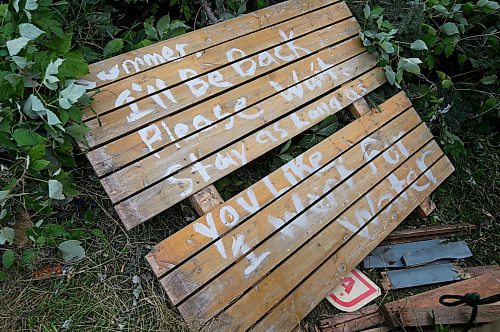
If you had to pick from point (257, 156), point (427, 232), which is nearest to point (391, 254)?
point (427, 232)

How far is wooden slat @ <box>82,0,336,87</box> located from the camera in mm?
2199

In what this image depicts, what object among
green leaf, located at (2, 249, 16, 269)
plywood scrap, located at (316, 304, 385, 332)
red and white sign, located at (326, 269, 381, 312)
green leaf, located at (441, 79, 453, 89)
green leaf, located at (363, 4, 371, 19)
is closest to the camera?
green leaf, located at (2, 249, 16, 269)

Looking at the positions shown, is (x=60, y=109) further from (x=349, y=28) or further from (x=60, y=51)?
(x=349, y=28)

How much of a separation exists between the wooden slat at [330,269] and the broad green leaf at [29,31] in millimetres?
1275

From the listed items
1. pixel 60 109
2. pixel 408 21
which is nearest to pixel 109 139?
pixel 60 109

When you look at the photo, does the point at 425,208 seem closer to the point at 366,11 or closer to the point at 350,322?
the point at 350,322

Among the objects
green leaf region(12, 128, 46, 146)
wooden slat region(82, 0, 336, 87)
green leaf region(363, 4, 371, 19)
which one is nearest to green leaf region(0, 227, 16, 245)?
green leaf region(12, 128, 46, 146)

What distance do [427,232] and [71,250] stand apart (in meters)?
1.87

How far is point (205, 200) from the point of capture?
2152 mm

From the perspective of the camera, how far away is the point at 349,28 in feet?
10.0

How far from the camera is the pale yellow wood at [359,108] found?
2.85 metres

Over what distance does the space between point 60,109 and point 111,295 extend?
750 millimetres

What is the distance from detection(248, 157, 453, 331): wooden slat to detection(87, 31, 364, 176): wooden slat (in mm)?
726

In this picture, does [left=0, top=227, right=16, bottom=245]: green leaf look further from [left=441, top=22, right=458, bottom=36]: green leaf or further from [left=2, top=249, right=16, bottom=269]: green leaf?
[left=441, top=22, right=458, bottom=36]: green leaf
